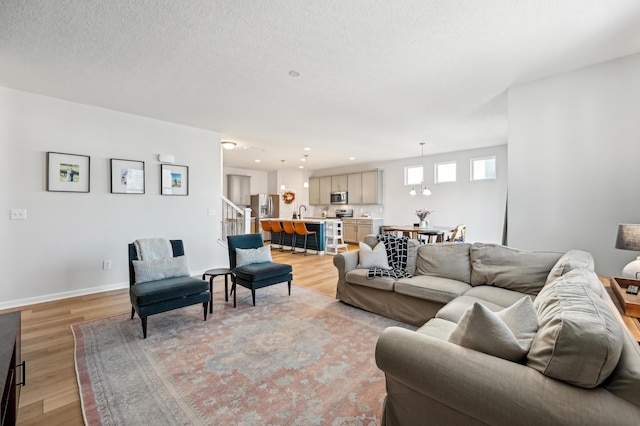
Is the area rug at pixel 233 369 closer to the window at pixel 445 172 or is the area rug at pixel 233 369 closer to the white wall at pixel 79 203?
the white wall at pixel 79 203

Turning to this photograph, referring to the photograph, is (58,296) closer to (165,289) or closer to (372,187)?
(165,289)

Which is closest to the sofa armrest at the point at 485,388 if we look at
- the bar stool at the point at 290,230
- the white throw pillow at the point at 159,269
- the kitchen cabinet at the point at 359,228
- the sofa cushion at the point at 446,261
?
the sofa cushion at the point at 446,261

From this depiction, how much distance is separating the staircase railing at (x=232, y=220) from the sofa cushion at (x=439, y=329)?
4.41 m

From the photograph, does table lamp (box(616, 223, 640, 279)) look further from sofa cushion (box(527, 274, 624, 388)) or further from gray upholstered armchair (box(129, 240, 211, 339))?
gray upholstered armchair (box(129, 240, 211, 339))

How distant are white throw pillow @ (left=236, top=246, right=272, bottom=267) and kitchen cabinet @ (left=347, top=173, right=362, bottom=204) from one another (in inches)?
224

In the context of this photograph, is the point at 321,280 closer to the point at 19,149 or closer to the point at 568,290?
the point at 568,290

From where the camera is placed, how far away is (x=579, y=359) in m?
0.98

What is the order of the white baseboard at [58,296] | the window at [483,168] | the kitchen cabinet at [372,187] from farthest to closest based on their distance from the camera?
1. the kitchen cabinet at [372,187]
2. the window at [483,168]
3. the white baseboard at [58,296]

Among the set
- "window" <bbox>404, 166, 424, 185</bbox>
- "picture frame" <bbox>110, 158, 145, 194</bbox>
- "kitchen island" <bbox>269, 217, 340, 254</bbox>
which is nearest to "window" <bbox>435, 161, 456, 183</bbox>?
"window" <bbox>404, 166, 424, 185</bbox>

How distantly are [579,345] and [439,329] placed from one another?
88 cm

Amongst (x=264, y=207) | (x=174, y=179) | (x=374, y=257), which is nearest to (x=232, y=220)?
(x=174, y=179)

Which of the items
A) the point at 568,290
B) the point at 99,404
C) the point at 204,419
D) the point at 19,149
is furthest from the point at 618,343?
the point at 19,149

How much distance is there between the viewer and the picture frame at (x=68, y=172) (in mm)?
3740

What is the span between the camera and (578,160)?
3031mm
